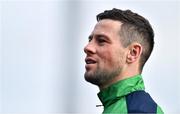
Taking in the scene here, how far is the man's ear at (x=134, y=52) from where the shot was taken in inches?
143

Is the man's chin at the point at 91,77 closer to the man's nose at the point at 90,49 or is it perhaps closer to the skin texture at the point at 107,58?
the skin texture at the point at 107,58

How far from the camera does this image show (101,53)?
3555mm

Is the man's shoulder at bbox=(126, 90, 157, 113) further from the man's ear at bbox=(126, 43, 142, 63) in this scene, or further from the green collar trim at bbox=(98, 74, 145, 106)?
the man's ear at bbox=(126, 43, 142, 63)

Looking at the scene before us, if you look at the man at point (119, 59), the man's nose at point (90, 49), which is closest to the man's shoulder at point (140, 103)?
the man at point (119, 59)

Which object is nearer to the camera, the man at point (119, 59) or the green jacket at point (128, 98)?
the green jacket at point (128, 98)

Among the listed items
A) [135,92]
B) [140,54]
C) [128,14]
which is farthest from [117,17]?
[135,92]

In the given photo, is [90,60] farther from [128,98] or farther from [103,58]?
[128,98]

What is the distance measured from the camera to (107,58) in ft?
11.7

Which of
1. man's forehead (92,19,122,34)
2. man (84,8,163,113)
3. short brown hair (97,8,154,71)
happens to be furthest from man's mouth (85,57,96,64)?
short brown hair (97,8,154,71)

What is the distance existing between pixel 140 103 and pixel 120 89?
20cm

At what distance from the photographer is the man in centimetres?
354

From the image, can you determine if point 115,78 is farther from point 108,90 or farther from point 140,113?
point 140,113

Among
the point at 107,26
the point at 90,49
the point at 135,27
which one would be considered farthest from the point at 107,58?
the point at 135,27

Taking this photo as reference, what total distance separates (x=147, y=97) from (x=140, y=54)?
1.10 feet
